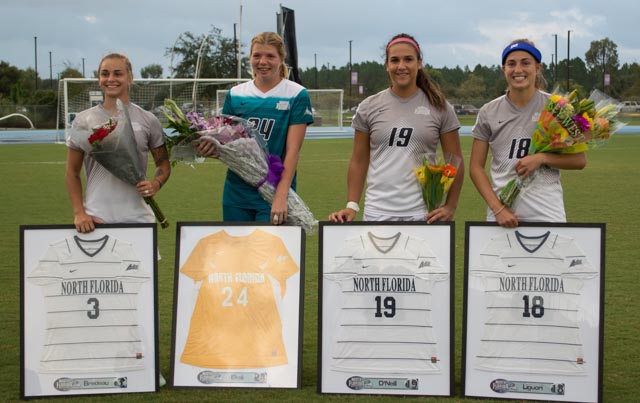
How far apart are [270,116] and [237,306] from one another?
1056 mm

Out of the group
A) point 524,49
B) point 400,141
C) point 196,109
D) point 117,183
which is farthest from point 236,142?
point 196,109

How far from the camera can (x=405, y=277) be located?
14.4 ft

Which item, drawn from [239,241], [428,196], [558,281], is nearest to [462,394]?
[558,281]

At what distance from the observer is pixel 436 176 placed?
4375 millimetres

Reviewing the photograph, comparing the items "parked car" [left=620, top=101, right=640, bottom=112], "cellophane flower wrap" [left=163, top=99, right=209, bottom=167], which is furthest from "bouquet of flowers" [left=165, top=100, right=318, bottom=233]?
"parked car" [left=620, top=101, right=640, bottom=112]

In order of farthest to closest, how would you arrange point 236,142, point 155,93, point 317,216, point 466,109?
point 466,109 → point 155,93 → point 317,216 → point 236,142

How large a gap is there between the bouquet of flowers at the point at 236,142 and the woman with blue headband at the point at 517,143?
3.62 feet

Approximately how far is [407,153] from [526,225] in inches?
28.3

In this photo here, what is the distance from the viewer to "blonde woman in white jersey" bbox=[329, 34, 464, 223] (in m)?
4.46

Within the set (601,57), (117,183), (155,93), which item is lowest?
(117,183)

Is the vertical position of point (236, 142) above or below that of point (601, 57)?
below

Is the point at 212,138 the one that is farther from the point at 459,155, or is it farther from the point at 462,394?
the point at 462,394

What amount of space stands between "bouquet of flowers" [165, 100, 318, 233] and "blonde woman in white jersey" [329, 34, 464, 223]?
433 millimetres

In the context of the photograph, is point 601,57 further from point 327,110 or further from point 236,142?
point 236,142
